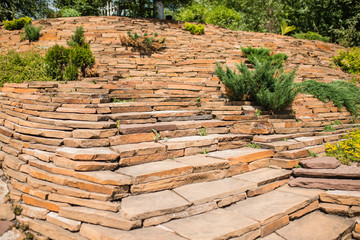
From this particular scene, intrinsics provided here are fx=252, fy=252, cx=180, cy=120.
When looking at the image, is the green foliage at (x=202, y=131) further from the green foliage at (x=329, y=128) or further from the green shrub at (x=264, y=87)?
the green foliage at (x=329, y=128)

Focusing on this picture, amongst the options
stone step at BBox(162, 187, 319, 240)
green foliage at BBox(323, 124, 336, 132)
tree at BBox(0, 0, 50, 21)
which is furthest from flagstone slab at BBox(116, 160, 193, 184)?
tree at BBox(0, 0, 50, 21)

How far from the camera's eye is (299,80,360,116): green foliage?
6164mm

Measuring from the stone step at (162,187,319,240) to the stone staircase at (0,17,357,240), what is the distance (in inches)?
0.4

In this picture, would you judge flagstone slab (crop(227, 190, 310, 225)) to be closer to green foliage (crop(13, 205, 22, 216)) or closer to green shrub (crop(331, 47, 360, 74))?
green foliage (crop(13, 205, 22, 216))

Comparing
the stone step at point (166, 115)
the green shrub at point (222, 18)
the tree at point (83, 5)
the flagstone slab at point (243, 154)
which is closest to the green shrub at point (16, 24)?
the tree at point (83, 5)

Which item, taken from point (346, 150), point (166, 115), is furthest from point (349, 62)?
point (166, 115)

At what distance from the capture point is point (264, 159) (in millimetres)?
3809

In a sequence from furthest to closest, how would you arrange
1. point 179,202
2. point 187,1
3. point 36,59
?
1. point 187,1
2. point 36,59
3. point 179,202

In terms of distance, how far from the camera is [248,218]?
2559mm

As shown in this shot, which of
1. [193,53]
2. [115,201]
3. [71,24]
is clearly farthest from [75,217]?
[71,24]

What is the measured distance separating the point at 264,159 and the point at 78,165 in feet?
8.55

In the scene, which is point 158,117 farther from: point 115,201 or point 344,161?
point 344,161

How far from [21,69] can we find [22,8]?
43.0 feet

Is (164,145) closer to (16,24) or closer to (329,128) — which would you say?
(329,128)
